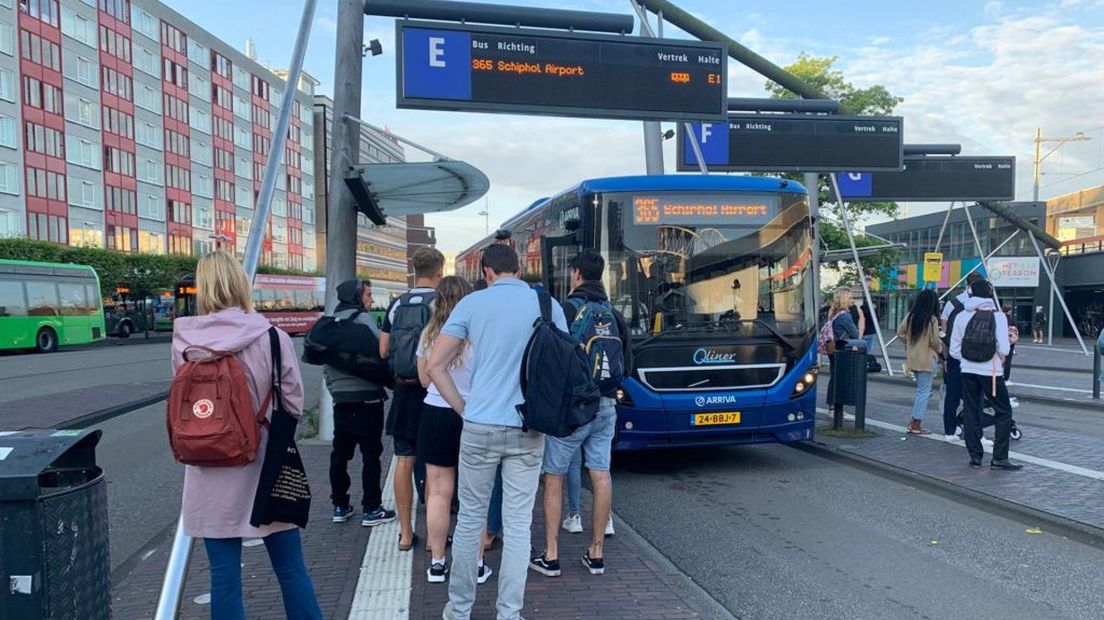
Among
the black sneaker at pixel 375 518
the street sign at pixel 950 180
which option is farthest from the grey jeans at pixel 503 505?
the street sign at pixel 950 180

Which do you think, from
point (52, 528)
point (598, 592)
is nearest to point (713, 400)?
point (598, 592)

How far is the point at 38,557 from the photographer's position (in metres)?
2.35

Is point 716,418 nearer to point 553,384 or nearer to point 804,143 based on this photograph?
point 553,384

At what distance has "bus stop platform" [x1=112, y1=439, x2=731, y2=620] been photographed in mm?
3953

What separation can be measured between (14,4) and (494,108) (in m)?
50.4

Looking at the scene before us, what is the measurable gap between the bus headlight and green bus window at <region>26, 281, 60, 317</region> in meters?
28.8

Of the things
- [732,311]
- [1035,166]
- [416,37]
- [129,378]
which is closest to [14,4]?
[129,378]

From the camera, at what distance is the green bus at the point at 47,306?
26109 mm

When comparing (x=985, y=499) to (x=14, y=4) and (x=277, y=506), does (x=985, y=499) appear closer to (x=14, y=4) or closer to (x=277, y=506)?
(x=277, y=506)

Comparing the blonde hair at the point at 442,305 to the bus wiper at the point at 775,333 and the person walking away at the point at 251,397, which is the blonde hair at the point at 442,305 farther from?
the bus wiper at the point at 775,333

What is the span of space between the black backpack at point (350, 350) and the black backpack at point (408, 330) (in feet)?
1.07

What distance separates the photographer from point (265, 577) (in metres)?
4.56

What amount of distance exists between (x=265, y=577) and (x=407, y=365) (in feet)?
5.07

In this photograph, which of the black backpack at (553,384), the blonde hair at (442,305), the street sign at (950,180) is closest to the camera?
the black backpack at (553,384)
